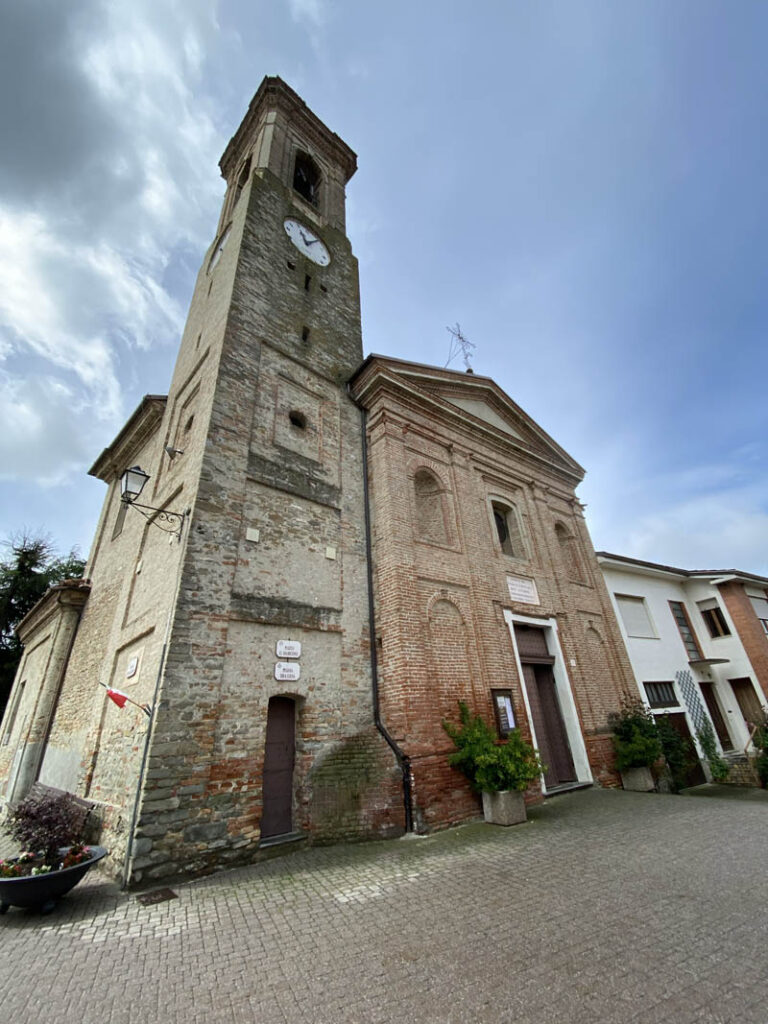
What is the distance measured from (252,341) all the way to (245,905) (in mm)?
9455

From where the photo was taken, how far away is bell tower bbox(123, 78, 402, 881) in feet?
19.6

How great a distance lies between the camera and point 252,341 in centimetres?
996

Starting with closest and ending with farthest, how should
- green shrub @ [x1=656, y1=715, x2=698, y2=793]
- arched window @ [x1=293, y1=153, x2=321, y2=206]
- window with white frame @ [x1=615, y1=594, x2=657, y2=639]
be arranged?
1. green shrub @ [x1=656, y1=715, x2=698, y2=793]
2. window with white frame @ [x1=615, y1=594, x2=657, y2=639]
3. arched window @ [x1=293, y1=153, x2=321, y2=206]

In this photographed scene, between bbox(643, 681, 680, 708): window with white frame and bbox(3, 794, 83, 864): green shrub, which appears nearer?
bbox(3, 794, 83, 864): green shrub

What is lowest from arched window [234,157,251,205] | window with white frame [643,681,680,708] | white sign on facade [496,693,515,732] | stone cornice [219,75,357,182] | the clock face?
white sign on facade [496,693,515,732]

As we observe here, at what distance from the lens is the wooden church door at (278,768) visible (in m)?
6.53

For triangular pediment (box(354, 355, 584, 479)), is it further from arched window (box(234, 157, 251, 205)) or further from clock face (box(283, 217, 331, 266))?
arched window (box(234, 157, 251, 205))

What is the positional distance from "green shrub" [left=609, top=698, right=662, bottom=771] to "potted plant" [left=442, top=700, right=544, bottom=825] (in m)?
3.91

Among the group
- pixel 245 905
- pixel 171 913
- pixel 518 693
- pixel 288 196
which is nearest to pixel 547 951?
pixel 245 905

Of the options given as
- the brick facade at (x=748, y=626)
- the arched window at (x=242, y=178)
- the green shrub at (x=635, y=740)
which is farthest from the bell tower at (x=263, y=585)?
the brick facade at (x=748, y=626)

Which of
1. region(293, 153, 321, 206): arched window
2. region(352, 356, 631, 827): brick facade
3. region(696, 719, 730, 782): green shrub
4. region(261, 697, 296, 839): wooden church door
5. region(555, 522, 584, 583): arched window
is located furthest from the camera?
region(293, 153, 321, 206): arched window

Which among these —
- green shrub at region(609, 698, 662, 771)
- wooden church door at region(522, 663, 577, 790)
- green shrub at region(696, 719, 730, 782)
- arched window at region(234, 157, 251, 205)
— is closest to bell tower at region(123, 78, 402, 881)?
arched window at region(234, 157, 251, 205)

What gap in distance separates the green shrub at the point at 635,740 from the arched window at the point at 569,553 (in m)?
3.79

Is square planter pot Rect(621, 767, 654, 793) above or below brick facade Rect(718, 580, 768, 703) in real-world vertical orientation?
below
